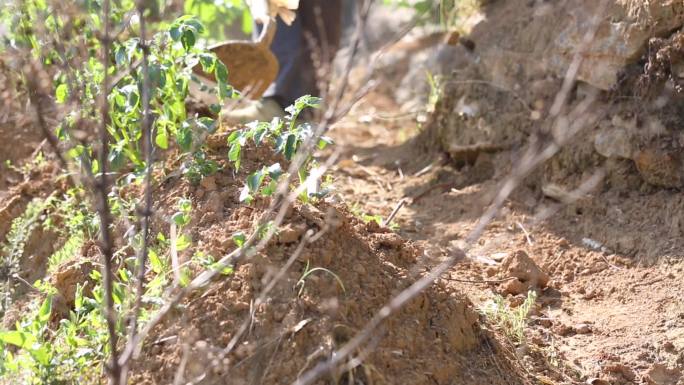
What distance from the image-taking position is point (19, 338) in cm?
266

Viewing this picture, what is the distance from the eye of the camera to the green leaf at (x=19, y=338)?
8.66 ft

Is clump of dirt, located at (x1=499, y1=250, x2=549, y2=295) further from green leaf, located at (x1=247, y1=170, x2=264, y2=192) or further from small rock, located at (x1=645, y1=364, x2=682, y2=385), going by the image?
green leaf, located at (x1=247, y1=170, x2=264, y2=192)

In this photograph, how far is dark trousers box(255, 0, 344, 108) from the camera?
18.0 ft

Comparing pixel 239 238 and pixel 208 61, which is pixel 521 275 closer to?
pixel 239 238

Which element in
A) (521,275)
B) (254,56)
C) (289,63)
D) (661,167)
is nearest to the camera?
(521,275)

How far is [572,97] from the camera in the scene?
169 inches

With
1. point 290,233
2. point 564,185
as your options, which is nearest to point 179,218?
point 290,233

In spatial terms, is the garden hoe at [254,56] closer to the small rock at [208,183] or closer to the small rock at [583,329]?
the small rock at [208,183]

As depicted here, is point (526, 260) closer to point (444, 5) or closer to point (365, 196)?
point (365, 196)

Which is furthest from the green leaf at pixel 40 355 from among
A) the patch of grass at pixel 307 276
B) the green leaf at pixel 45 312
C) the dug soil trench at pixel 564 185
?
the dug soil trench at pixel 564 185

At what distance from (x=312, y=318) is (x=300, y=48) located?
123 inches

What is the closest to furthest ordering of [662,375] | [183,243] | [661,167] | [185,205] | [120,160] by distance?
[183,243], [185,205], [662,375], [120,160], [661,167]

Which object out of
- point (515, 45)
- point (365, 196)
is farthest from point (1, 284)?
point (515, 45)

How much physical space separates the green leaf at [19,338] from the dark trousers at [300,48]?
300 centimetres
